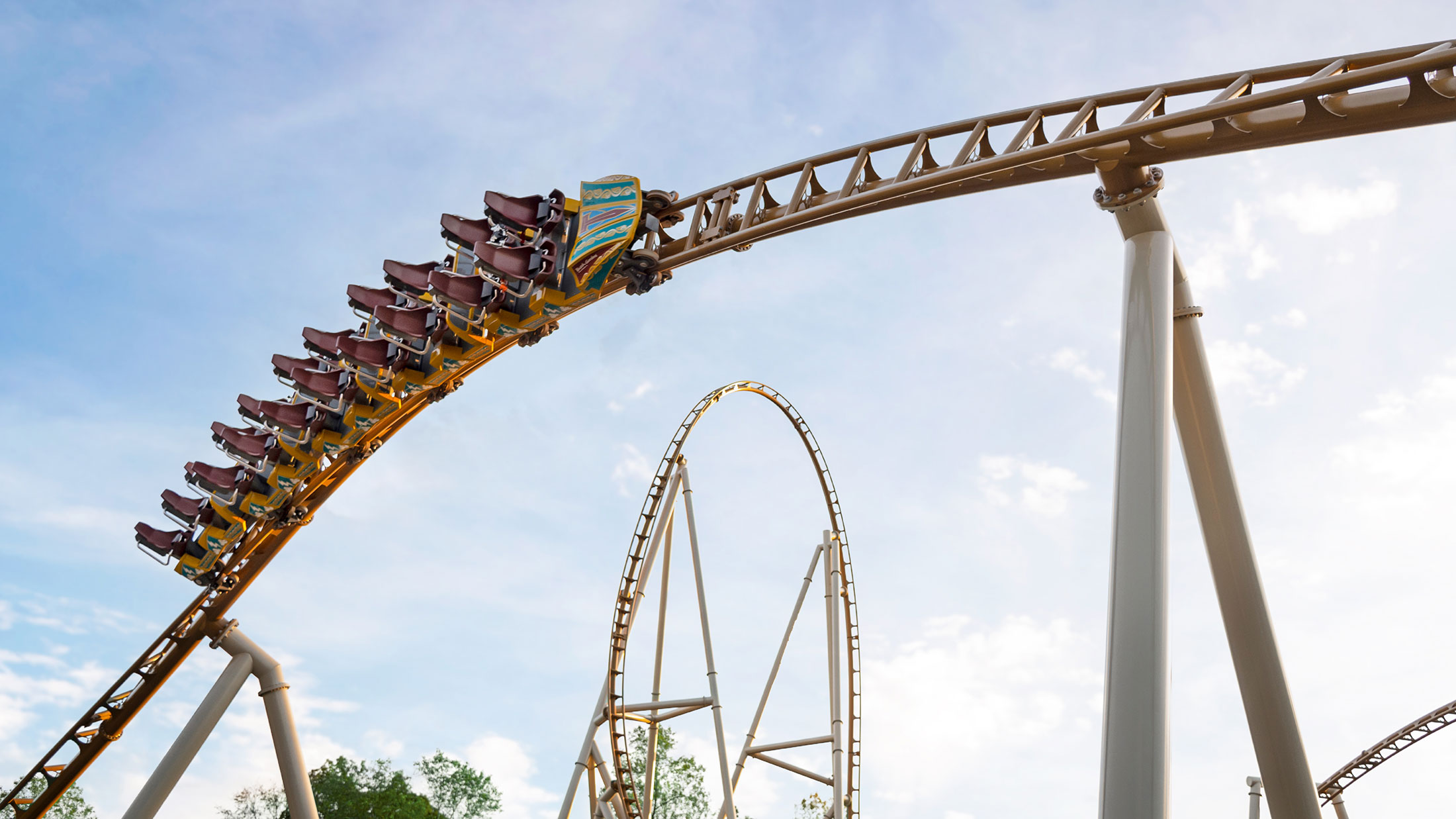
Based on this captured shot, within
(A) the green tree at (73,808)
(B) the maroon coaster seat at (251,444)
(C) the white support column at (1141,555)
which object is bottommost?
(C) the white support column at (1141,555)

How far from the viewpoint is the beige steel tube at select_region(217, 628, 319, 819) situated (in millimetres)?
10703

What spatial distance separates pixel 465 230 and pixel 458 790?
23.9 metres

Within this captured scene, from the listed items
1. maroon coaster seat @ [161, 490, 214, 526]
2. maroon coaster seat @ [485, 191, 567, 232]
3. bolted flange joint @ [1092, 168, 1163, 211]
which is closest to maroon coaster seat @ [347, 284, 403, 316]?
maroon coaster seat @ [485, 191, 567, 232]

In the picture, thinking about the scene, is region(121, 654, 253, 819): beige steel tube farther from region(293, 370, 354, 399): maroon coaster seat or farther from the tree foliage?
the tree foliage

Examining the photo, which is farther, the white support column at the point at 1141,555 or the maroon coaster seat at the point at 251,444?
the maroon coaster seat at the point at 251,444

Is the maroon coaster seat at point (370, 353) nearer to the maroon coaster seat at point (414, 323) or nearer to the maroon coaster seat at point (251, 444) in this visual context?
the maroon coaster seat at point (414, 323)

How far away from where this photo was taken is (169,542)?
11.8 m

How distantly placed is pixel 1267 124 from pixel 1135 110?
2.41 ft

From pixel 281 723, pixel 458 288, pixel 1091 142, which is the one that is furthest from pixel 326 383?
pixel 1091 142

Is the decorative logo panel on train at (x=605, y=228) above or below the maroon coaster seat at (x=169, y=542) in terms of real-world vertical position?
above

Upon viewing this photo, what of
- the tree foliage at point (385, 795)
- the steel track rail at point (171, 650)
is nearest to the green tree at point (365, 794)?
the tree foliage at point (385, 795)

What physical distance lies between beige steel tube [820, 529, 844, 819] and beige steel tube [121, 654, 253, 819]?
6.33 meters

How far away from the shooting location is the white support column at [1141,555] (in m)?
4.24

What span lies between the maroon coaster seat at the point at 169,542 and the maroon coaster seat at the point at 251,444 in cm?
124
